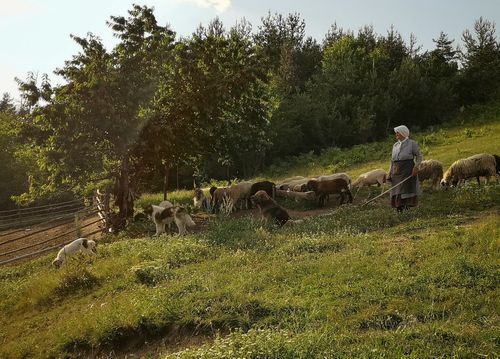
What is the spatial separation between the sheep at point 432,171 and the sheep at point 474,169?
0.39 m

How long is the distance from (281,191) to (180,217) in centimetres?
503

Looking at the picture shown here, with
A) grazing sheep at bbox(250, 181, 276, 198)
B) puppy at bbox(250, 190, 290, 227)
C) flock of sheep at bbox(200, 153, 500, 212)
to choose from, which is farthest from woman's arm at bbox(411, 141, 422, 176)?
grazing sheep at bbox(250, 181, 276, 198)

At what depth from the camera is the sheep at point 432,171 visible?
1591 cm

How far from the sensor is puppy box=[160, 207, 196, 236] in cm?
1423

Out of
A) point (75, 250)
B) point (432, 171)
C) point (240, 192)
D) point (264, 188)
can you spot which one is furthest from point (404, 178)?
point (75, 250)

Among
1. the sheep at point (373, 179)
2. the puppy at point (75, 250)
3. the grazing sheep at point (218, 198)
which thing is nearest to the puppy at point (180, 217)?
the puppy at point (75, 250)

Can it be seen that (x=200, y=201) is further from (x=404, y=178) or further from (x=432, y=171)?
(x=404, y=178)

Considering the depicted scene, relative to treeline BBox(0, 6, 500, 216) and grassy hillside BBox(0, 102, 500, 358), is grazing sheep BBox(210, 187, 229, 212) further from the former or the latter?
grassy hillside BBox(0, 102, 500, 358)

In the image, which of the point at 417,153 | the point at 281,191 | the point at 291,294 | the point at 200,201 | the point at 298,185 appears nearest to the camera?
the point at 291,294

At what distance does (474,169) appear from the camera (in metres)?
15.4

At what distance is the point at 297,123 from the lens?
1572 inches

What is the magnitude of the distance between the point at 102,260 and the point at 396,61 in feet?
141

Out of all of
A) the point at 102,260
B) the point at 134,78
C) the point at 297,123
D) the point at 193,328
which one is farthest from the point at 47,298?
the point at 297,123

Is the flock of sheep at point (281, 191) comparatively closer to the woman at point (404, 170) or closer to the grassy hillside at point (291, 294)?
the grassy hillside at point (291, 294)
